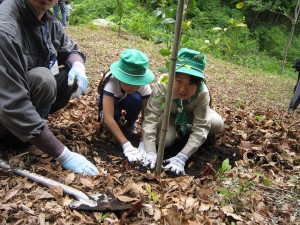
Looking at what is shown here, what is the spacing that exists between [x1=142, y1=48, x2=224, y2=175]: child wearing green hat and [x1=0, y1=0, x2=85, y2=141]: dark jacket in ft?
3.16

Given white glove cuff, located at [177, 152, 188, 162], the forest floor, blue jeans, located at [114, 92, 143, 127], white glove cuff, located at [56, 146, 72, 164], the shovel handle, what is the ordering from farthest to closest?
blue jeans, located at [114, 92, 143, 127] < white glove cuff, located at [177, 152, 188, 162] < white glove cuff, located at [56, 146, 72, 164] < the shovel handle < the forest floor

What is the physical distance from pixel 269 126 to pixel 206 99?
1.07 m

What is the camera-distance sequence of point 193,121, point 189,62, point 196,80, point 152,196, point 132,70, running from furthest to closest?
point 193,121, point 132,70, point 196,80, point 189,62, point 152,196

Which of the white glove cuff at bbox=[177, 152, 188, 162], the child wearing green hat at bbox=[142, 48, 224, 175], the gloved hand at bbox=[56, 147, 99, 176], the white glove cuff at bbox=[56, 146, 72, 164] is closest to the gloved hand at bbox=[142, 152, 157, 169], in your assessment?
the child wearing green hat at bbox=[142, 48, 224, 175]

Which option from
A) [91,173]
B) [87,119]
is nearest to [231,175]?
[91,173]

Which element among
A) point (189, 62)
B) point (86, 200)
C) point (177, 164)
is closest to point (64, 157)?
point (86, 200)

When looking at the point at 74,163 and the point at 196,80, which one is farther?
the point at 196,80

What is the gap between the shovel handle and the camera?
1.83m

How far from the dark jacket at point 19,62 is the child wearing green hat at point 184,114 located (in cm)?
96

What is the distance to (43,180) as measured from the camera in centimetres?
192

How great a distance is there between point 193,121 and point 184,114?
16cm

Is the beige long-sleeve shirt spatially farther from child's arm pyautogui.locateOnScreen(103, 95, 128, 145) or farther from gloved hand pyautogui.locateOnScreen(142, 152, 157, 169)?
child's arm pyautogui.locateOnScreen(103, 95, 128, 145)

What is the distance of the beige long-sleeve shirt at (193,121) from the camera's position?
271cm

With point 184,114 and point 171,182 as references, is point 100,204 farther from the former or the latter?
point 184,114
